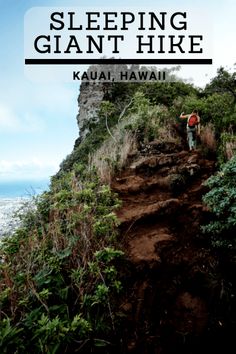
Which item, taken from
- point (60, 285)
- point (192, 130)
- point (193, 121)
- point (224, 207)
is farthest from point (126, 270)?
point (193, 121)

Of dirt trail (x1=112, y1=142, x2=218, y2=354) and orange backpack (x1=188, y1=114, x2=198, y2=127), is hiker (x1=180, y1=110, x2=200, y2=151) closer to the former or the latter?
orange backpack (x1=188, y1=114, x2=198, y2=127)

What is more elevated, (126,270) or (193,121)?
(193,121)

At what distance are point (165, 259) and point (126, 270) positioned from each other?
576 mm

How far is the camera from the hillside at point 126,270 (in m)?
3.02

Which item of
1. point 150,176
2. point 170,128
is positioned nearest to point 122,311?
point 150,176

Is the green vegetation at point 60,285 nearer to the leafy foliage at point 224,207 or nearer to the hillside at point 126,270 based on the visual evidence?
the hillside at point 126,270

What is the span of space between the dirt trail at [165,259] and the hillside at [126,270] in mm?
11

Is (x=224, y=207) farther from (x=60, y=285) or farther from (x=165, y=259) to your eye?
(x=60, y=285)

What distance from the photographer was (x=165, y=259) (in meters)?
4.20

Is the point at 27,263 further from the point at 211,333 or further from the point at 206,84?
the point at 206,84

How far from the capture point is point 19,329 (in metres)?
2.66

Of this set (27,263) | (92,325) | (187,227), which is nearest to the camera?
(92,325)

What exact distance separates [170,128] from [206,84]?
18.3 ft

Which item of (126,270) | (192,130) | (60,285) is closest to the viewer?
(60,285)
